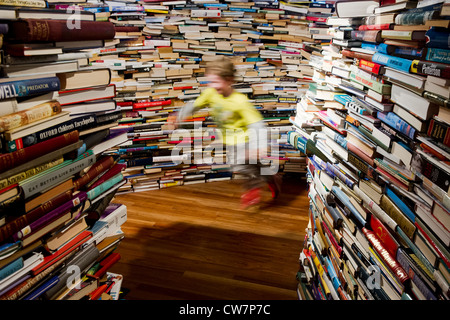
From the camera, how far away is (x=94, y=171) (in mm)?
1869

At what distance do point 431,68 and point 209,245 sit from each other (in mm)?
2914

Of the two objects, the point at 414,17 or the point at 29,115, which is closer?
the point at 414,17

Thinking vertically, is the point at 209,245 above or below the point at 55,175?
below

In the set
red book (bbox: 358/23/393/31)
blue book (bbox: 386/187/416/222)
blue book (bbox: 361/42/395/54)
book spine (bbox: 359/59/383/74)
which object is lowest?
blue book (bbox: 386/187/416/222)

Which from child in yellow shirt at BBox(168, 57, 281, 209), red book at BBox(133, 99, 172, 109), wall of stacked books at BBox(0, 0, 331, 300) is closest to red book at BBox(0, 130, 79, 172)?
wall of stacked books at BBox(0, 0, 331, 300)

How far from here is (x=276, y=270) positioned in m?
3.35

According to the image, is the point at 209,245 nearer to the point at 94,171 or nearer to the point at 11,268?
the point at 94,171

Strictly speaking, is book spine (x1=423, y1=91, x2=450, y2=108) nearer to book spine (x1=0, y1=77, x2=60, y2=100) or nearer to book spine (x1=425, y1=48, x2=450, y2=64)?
book spine (x1=425, y1=48, x2=450, y2=64)

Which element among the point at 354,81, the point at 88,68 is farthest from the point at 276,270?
the point at 88,68

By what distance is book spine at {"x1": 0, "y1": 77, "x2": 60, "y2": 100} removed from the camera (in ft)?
4.51

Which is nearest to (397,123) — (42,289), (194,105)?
(42,289)

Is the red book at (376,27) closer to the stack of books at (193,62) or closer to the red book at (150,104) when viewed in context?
the stack of books at (193,62)

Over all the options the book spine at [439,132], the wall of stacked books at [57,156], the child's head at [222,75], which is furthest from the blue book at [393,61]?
the child's head at [222,75]

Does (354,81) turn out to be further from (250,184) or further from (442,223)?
(250,184)
